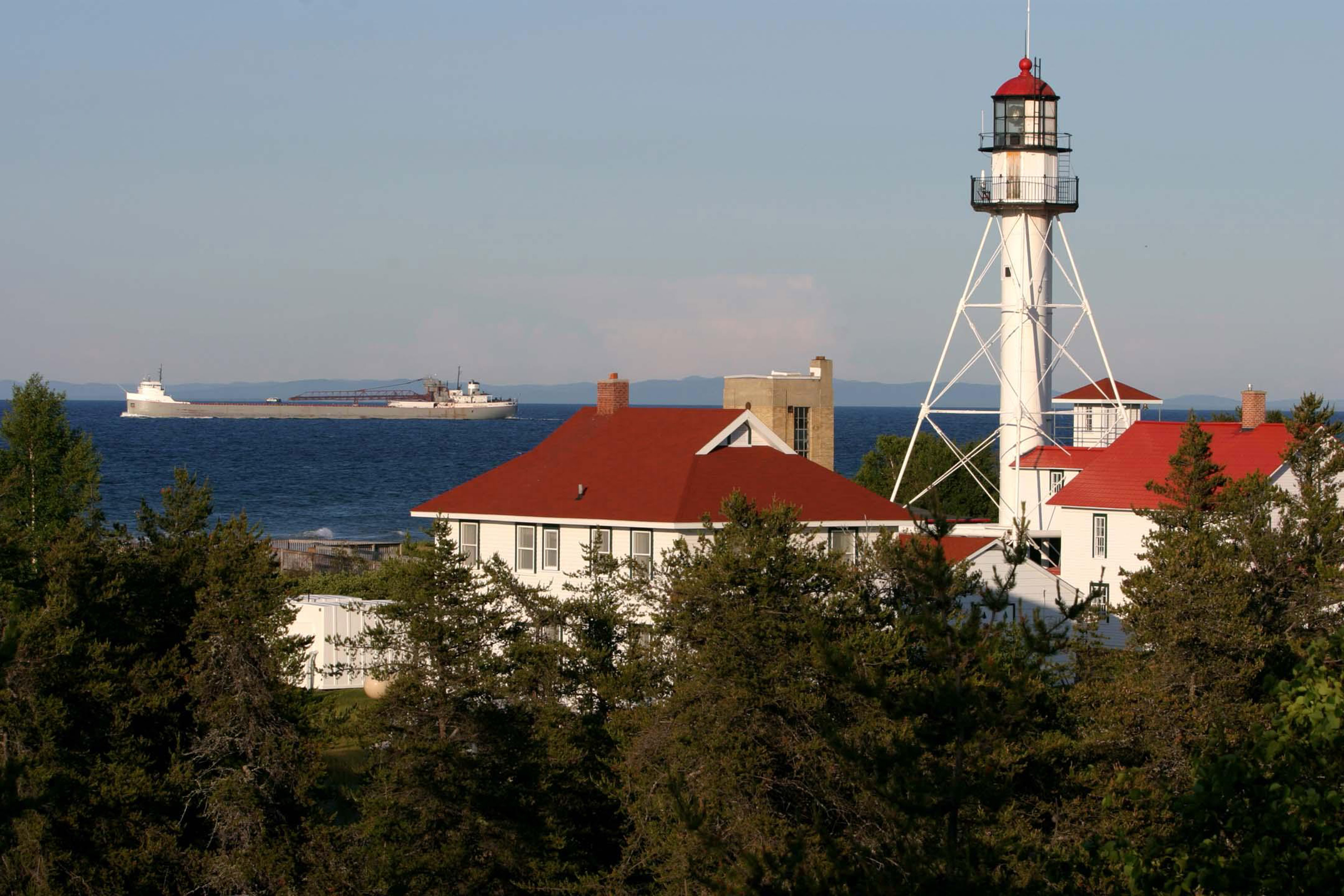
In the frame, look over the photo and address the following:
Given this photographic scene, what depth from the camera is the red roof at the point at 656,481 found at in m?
37.3

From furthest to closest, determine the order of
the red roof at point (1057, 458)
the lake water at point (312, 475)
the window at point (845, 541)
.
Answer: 1. the lake water at point (312, 475)
2. the red roof at point (1057, 458)
3. the window at point (845, 541)

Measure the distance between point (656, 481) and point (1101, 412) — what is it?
82.3 ft

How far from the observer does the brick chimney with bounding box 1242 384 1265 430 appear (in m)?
46.5

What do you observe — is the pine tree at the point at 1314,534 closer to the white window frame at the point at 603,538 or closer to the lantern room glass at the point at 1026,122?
the white window frame at the point at 603,538

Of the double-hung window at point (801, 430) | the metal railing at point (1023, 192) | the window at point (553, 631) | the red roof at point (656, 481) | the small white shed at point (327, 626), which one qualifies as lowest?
the small white shed at point (327, 626)

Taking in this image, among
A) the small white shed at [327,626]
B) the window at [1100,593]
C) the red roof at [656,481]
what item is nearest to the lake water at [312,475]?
the small white shed at [327,626]

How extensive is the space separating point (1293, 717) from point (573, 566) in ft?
80.2

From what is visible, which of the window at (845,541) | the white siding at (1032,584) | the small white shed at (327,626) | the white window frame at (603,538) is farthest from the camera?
the small white shed at (327,626)

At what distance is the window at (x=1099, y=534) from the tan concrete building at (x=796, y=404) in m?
11.7

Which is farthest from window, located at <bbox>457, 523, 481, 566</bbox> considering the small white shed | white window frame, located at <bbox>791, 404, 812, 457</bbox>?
white window frame, located at <bbox>791, 404, 812, 457</bbox>

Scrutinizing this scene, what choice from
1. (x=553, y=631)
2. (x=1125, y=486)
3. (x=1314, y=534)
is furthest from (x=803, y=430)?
(x=1314, y=534)

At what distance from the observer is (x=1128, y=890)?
1513 cm

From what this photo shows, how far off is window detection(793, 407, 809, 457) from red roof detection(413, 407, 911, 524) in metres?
15.3

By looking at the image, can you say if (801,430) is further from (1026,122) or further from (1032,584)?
(1032,584)
